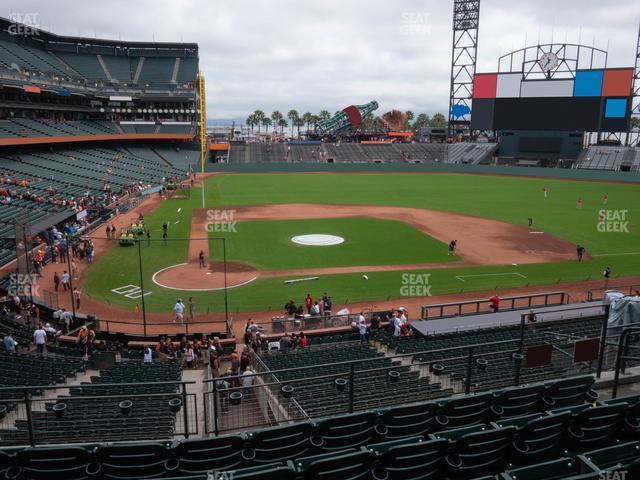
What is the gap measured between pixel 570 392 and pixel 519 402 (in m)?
1.07

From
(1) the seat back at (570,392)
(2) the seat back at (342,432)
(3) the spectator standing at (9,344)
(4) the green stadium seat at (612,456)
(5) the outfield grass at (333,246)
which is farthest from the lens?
(5) the outfield grass at (333,246)

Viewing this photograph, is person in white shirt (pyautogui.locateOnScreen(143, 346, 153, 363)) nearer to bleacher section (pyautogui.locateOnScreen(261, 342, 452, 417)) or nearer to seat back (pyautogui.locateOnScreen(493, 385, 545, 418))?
bleacher section (pyautogui.locateOnScreen(261, 342, 452, 417))

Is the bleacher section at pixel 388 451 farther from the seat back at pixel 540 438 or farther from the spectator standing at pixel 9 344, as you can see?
the spectator standing at pixel 9 344

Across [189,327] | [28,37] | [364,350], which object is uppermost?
[28,37]

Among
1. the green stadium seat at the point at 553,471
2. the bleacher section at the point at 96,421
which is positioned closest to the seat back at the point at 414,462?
the green stadium seat at the point at 553,471

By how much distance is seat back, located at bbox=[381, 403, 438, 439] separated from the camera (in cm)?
713

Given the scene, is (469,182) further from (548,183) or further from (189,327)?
(189,327)

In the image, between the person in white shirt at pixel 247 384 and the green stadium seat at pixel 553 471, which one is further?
the person in white shirt at pixel 247 384

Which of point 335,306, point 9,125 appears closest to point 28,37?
point 9,125

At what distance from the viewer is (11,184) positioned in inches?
1770

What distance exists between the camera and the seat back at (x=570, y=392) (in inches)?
315

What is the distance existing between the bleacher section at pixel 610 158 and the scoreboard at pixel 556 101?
489 centimetres

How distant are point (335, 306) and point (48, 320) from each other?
1447 centimetres

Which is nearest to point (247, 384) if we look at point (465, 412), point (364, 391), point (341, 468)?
point (364, 391)
